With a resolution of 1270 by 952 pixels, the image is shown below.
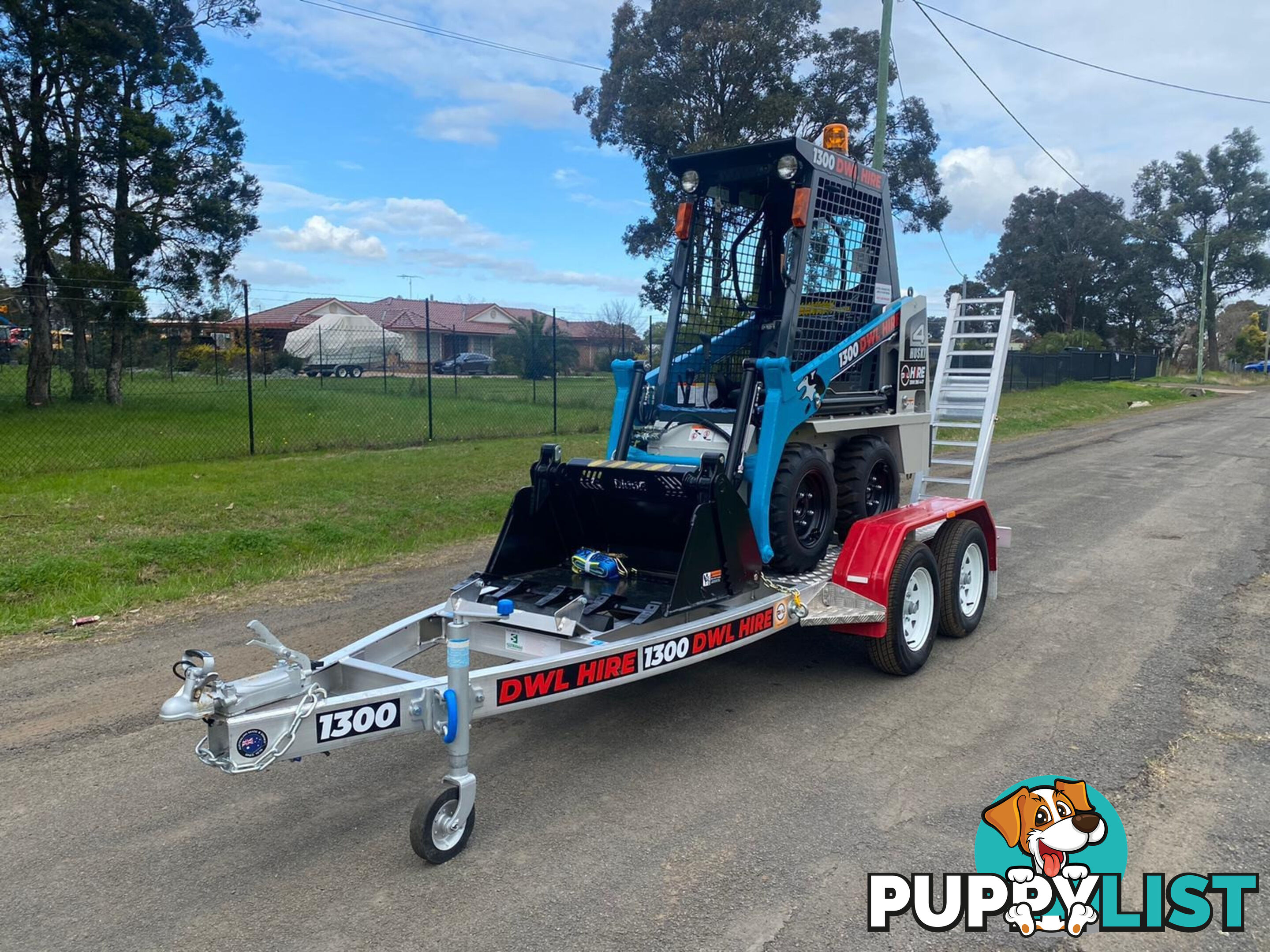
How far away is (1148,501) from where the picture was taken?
11.9m

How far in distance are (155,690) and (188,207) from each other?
722 inches

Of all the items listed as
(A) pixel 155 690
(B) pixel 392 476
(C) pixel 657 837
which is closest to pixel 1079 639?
(C) pixel 657 837

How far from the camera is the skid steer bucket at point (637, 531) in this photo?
4.79 meters

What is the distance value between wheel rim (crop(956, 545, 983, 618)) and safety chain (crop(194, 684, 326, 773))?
4.57 m

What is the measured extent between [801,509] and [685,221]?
2.06 m

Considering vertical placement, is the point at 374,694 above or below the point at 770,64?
below

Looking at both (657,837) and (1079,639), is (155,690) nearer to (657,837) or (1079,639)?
(657,837)

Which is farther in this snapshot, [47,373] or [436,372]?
[436,372]

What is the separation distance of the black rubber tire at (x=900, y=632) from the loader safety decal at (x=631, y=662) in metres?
0.81

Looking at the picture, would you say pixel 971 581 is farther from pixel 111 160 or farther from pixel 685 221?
pixel 111 160

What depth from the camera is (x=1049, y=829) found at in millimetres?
3867

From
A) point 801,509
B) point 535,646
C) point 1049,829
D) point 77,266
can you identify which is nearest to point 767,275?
point 801,509

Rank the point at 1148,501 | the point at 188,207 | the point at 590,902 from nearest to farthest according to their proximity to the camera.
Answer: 1. the point at 590,902
2. the point at 1148,501
3. the point at 188,207

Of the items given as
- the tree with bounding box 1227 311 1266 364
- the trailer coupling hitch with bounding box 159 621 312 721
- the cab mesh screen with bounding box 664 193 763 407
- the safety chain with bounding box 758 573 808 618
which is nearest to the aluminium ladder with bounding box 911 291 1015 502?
the cab mesh screen with bounding box 664 193 763 407
